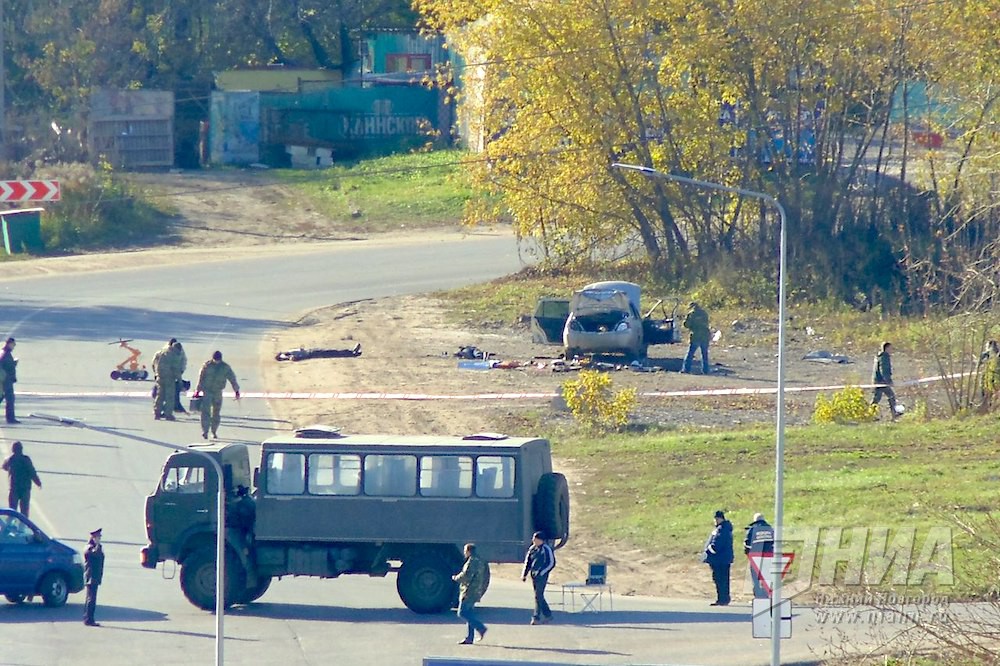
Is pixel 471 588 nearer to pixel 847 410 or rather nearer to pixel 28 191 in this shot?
pixel 847 410

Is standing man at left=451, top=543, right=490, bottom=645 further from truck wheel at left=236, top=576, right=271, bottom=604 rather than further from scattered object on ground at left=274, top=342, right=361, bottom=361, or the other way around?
scattered object on ground at left=274, top=342, right=361, bottom=361

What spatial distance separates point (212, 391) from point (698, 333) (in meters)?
11.0

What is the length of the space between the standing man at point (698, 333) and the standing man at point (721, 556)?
13768 mm

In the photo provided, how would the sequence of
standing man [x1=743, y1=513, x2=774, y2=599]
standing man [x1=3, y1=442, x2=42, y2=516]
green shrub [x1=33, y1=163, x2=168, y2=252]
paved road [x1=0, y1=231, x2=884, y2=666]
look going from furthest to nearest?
green shrub [x1=33, y1=163, x2=168, y2=252] < standing man [x1=3, y1=442, x2=42, y2=516] < standing man [x1=743, y1=513, x2=774, y2=599] < paved road [x1=0, y1=231, x2=884, y2=666]

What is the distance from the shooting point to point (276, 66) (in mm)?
66500

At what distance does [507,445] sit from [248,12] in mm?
55065

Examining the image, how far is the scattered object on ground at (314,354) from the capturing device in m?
33.3

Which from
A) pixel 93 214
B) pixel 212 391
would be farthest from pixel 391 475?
pixel 93 214

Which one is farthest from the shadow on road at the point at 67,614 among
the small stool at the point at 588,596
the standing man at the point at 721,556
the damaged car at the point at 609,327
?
the damaged car at the point at 609,327

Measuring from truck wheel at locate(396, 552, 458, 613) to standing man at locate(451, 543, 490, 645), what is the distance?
3.24 feet

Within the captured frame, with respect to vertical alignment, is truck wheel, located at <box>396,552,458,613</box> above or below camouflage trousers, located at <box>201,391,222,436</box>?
below

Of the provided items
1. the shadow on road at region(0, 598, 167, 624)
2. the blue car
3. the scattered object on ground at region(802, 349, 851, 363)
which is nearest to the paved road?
the shadow on road at region(0, 598, 167, 624)

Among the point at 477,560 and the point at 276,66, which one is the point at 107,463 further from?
the point at 276,66

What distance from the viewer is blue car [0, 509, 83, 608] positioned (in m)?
17.2
